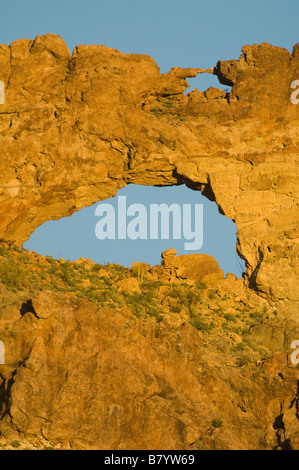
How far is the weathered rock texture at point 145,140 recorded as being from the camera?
1350 inches

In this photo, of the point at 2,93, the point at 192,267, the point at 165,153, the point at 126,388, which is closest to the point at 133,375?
the point at 126,388

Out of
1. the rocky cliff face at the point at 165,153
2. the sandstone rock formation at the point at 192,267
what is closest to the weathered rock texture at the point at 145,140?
the rocky cliff face at the point at 165,153

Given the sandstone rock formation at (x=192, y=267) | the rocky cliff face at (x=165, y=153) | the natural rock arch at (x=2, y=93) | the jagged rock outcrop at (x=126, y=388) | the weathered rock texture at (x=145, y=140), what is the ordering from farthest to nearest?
1. the sandstone rock formation at (x=192, y=267)
2. the natural rock arch at (x=2, y=93)
3. the weathered rock texture at (x=145, y=140)
4. the rocky cliff face at (x=165, y=153)
5. the jagged rock outcrop at (x=126, y=388)

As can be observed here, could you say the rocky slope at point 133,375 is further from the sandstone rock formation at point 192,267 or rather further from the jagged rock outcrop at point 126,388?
the sandstone rock formation at point 192,267

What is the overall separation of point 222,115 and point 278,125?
2.21 m

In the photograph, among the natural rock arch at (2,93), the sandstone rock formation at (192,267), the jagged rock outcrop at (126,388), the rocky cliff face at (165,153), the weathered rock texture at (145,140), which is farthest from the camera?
the sandstone rock formation at (192,267)

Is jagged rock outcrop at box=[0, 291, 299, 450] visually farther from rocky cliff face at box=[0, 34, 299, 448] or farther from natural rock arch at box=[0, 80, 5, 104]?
natural rock arch at box=[0, 80, 5, 104]

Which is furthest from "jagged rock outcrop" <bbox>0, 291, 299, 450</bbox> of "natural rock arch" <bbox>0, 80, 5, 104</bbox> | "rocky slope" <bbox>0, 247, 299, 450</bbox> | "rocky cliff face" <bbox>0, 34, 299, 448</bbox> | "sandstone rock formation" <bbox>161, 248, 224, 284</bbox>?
"natural rock arch" <bbox>0, 80, 5, 104</bbox>

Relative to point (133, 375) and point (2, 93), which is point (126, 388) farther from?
point (2, 93)

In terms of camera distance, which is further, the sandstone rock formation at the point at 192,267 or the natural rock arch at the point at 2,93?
the sandstone rock formation at the point at 192,267

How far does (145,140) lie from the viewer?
34562mm
